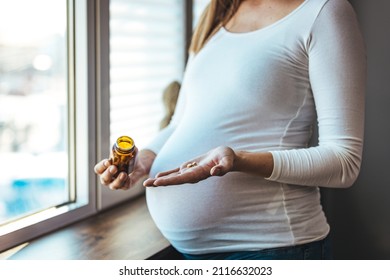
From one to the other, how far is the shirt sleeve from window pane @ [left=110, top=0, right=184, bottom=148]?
1.50 ft

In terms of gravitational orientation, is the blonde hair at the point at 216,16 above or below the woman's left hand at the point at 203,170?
above

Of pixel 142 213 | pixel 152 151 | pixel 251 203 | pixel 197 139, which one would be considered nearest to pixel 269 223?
pixel 251 203

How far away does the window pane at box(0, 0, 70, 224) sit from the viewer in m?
0.90

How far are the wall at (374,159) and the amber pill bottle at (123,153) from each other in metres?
0.52

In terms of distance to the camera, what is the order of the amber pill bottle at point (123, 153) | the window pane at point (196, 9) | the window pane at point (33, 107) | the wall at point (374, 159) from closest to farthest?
the amber pill bottle at point (123, 153) < the window pane at point (33, 107) < the wall at point (374, 159) < the window pane at point (196, 9)

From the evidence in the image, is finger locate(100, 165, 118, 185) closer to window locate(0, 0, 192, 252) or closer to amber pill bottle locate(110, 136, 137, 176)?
amber pill bottle locate(110, 136, 137, 176)

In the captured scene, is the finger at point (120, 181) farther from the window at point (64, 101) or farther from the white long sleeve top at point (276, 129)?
the window at point (64, 101)

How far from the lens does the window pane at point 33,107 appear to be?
2.97 ft

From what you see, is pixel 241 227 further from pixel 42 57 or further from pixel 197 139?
pixel 42 57

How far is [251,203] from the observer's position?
805mm

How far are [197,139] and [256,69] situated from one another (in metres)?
0.14

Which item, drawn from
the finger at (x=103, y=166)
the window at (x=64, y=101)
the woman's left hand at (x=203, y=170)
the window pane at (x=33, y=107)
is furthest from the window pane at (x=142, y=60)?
the woman's left hand at (x=203, y=170)

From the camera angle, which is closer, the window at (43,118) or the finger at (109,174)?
the finger at (109,174)

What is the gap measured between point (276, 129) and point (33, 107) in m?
0.45
